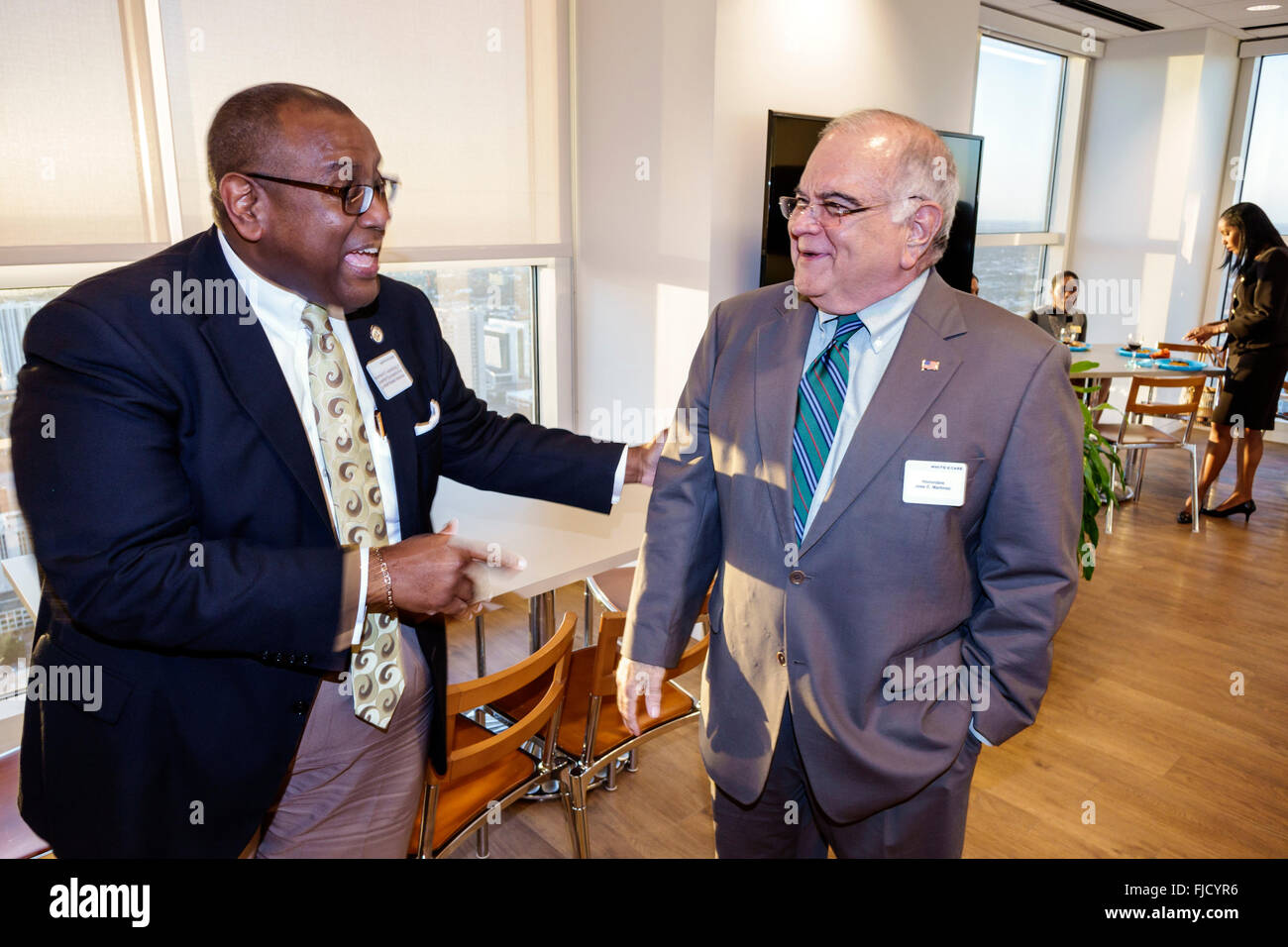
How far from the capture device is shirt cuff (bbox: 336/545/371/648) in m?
1.31

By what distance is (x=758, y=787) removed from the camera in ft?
5.21

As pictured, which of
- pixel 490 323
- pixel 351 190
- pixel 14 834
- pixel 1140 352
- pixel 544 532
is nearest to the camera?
pixel 351 190

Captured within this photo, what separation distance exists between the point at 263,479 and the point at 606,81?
349 cm

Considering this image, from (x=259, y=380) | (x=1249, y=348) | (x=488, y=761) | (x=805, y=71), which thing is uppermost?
(x=805, y=71)

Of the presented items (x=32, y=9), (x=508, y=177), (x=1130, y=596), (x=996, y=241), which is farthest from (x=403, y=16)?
(x=996, y=241)

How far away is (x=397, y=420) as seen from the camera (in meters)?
1.58

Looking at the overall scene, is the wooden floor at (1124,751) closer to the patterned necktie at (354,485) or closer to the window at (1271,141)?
the patterned necktie at (354,485)

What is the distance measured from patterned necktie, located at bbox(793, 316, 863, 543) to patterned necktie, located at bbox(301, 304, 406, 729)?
75 centimetres

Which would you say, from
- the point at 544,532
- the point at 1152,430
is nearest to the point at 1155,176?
the point at 1152,430

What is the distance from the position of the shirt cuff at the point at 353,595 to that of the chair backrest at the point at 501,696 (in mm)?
411

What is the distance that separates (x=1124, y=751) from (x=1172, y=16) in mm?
6720

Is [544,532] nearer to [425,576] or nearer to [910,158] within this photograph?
[425,576]

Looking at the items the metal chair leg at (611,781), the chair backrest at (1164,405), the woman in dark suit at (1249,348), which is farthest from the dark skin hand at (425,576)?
the woman in dark suit at (1249,348)
